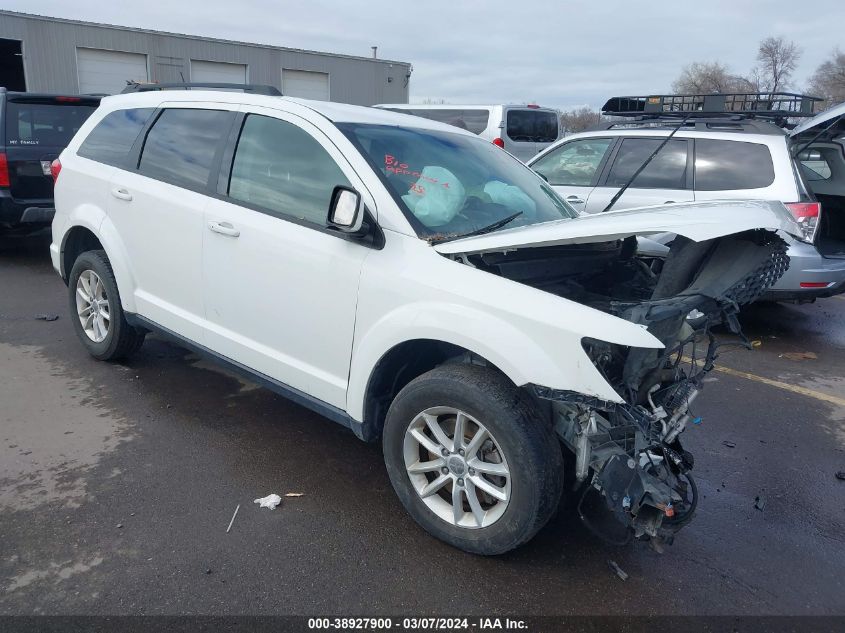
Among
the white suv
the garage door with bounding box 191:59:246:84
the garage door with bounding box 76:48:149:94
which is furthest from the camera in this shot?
the garage door with bounding box 191:59:246:84

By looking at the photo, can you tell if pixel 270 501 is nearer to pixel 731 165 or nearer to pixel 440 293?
pixel 440 293

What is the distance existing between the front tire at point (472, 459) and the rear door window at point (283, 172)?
108 centimetres

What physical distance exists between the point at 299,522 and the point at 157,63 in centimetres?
2549

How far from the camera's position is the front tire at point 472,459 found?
262cm

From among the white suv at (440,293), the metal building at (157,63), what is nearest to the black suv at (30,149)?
the white suv at (440,293)

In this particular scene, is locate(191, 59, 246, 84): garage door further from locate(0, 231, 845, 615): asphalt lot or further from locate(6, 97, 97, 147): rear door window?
locate(0, 231, 845, 615): asphalt lot

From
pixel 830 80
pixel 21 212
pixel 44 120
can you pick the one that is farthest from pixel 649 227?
pixel 830 80

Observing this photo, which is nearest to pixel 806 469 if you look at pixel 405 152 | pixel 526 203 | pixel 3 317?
pixel 526 203

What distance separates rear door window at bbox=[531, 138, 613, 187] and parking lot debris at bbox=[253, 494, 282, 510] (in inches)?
202

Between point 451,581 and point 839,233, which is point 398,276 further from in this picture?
point 839,233

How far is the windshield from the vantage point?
3.19 meters

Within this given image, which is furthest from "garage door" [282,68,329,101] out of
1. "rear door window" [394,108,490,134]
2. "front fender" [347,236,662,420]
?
Answer: "front fender" [347,236,662,420]

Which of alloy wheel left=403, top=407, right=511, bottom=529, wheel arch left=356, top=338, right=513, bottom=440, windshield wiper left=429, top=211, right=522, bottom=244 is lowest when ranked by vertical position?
alloy wheel left=403, top=407, right=511, bottom=529

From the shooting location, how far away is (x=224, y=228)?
3596 millimetres
